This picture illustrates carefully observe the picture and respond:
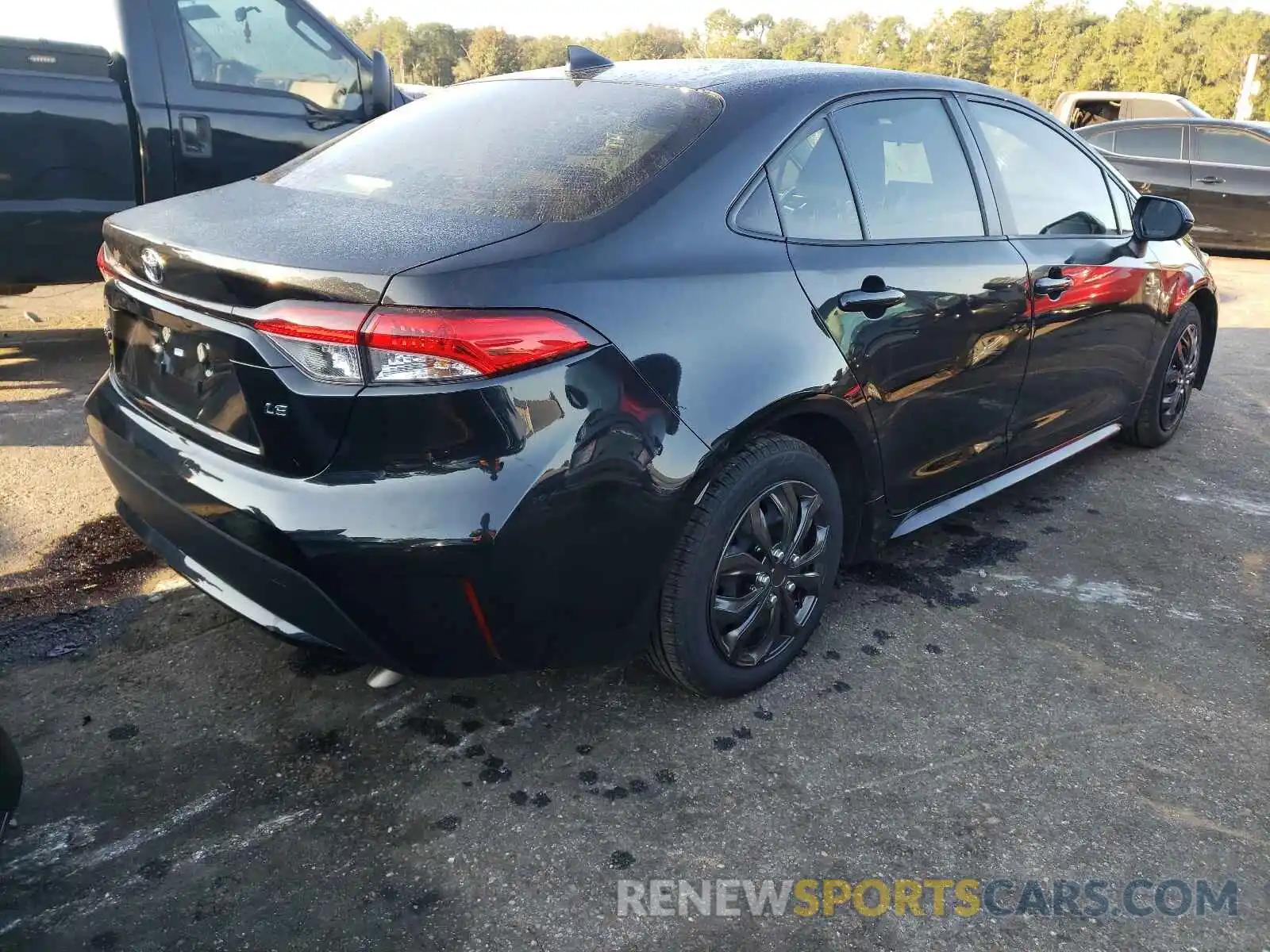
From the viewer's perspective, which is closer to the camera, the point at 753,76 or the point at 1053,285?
the point at 753,76

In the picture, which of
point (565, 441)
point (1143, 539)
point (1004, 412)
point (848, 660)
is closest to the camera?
point (565, 441)

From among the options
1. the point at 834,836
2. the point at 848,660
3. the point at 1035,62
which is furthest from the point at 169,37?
the point at 1035,62

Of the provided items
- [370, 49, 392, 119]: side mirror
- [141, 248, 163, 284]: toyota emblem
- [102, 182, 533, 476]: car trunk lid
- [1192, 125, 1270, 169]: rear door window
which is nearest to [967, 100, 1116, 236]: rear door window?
[102, 182, 533, 476]: car trunk lid

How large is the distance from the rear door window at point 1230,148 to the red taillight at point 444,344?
11342mm

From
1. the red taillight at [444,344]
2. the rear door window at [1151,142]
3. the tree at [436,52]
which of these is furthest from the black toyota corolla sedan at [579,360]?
the tree at [436,52]

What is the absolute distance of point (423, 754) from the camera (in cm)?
236

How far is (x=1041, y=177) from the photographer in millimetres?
3512

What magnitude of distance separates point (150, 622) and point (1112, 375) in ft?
11.7

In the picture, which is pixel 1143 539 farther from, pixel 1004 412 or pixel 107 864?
pixel 107 864

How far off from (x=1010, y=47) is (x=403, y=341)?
63.9m

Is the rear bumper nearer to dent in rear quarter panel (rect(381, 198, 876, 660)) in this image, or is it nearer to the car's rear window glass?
dent in rear quarter panel (rect(381, 198, 876, 660))

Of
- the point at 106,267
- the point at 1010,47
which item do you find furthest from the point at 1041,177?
the point at 1010,47

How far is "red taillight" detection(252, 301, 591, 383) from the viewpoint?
73.7 inches

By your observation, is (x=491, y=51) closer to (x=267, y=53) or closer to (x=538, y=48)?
(x=538, y=48)
